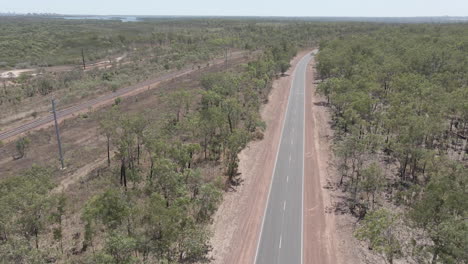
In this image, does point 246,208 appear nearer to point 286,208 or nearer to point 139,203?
point 286,208

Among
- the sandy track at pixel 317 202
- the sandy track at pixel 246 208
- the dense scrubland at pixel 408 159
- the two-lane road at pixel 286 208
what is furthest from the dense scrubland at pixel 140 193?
the dense scrubland at pixel 408 159

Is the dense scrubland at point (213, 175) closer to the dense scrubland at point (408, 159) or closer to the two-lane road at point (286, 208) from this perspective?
the dense scrubland at point (408, 159)

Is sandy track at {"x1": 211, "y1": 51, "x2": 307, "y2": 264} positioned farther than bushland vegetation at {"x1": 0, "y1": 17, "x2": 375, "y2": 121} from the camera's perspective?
No

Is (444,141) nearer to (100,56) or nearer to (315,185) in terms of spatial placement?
(315,185)

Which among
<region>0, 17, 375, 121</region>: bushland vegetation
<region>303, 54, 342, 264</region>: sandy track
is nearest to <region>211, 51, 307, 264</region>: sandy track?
<region>303, 54, 342, 264</region>: sandy track

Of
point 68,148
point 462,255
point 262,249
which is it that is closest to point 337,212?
point 262,249

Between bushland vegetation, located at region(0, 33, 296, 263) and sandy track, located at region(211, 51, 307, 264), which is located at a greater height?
bushland vegetation, located at region(0, 33, 296, 263)

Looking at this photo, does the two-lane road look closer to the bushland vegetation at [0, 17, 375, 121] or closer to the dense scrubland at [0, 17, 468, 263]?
the dense scrubland at [0, 17, 468, 263]

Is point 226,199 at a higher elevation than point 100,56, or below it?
below
